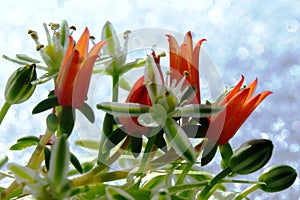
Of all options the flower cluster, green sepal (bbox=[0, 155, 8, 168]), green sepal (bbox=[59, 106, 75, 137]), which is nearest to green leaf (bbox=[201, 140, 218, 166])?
the flower cluster

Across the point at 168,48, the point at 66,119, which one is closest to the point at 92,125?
the point at 66,119

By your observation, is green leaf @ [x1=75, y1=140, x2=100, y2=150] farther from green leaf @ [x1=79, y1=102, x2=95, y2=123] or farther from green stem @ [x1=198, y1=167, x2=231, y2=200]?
green stem @ [x1=198, y1=167, x2=231, y2=200]

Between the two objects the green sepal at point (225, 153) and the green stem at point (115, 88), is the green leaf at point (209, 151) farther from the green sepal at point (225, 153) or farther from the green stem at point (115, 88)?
the green stem at point (115, 88)

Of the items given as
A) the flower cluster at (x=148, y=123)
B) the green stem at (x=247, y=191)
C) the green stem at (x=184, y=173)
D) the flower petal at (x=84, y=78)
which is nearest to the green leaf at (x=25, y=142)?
the flower cluster at (x=148, y=123)

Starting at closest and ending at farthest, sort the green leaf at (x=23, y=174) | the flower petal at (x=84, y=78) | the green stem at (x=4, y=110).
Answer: the green leaf at (x=23, y=174) < the flower petal at (x=84, y=78) < the green stem at (x=4, y=110)

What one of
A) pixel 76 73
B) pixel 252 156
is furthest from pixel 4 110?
pixel 252 156

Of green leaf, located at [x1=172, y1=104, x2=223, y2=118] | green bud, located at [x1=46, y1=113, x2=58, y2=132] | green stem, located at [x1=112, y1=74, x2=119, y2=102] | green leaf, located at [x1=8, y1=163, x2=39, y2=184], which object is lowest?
green leaf, located at [x1=8, y1=163, x2=39, y2=184]
